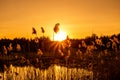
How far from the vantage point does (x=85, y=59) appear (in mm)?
22062

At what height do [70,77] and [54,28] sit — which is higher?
[54,28]

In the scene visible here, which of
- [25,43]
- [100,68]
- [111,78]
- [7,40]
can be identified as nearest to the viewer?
[111,78]

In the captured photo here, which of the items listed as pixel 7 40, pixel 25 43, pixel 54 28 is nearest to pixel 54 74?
pixel 54 28

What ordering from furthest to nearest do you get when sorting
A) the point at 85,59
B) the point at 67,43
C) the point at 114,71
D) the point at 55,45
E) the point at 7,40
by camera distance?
the point at 7,40, the point at 55,45, the point at 85,59, the point at 67,43, the point at 114,71

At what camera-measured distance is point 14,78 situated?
14.6m

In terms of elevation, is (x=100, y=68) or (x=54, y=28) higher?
(x=54, y=28)

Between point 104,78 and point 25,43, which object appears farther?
point 25,43

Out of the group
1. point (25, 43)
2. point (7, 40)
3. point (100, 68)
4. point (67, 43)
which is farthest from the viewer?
point (7, 40)

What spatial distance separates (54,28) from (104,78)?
5798 mm

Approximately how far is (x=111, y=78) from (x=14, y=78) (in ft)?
12.5

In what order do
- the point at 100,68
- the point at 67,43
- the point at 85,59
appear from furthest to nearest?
the point at 85,59, the point at 67,43, the point at 100,68

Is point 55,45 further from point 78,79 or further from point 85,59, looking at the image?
point 78,79

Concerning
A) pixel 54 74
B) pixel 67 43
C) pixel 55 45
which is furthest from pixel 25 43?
pixel 54 74

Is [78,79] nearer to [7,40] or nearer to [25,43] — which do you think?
[25,43]
